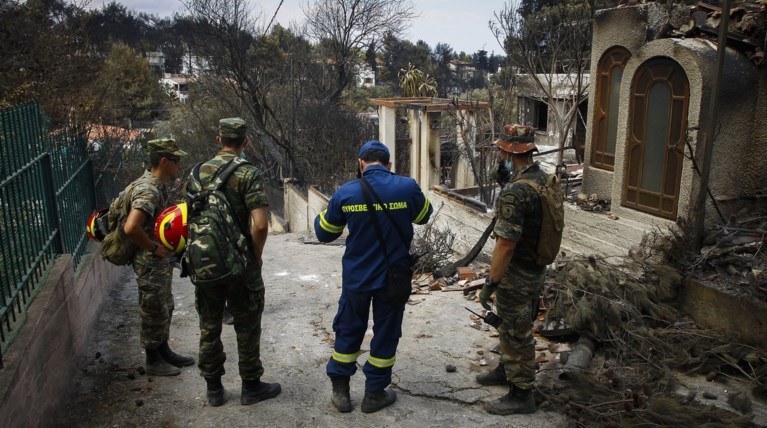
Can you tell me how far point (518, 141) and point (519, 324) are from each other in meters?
1.19

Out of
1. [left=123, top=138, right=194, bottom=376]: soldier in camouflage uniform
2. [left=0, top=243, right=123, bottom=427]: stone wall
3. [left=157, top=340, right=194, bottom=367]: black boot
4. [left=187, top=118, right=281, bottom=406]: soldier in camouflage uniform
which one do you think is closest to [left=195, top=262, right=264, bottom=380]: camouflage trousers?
[left=187, top=118, right=281, bottom=406]: soldier in camouflage uniform

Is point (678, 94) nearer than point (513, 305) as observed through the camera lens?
No

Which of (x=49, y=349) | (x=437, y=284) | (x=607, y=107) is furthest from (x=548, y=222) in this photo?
(x=607, y=107)

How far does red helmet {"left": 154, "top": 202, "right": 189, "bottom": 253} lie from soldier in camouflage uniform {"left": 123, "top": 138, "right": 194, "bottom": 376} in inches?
6.1

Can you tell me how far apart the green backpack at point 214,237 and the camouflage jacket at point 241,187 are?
34 mm

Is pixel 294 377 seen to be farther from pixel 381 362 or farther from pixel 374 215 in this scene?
pixel 374 215

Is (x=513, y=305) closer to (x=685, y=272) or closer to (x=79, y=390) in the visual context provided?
(x=685, y=272)

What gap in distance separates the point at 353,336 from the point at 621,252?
4.22 m

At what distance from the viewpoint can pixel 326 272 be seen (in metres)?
7.90

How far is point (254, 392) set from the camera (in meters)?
3.94

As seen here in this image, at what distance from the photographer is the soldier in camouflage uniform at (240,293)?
364 centimetres

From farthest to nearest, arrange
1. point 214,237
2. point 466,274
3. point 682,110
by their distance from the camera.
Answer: point 466,274, point 682,110, point 214,237

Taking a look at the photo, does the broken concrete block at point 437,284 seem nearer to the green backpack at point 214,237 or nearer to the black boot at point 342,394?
the black boot at point 342,394

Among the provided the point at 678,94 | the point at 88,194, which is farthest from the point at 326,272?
the point at 678,94
